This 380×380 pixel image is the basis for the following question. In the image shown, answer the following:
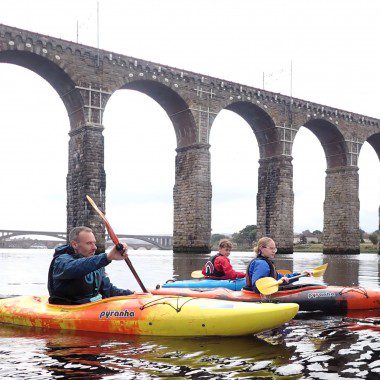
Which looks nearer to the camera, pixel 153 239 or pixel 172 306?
pixel 172 306

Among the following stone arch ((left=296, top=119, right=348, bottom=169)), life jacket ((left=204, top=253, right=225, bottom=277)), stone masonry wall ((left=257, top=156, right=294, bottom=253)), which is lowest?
life jacket ((left=204, top=253, right=225, bottom=277))

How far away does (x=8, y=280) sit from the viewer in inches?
577

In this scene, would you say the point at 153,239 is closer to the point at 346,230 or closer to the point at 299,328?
the point at 346,230

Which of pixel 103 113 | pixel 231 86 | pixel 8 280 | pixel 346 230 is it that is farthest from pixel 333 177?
pixel 8 280

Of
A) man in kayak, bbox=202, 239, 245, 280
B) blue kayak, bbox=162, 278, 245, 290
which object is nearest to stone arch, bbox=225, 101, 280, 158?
man in kayak, bbox=202, 239, 245, 280

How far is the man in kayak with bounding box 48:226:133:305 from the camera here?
6684 millimetres

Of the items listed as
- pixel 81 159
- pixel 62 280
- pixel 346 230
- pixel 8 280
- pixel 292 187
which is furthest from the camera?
pixel 346 230

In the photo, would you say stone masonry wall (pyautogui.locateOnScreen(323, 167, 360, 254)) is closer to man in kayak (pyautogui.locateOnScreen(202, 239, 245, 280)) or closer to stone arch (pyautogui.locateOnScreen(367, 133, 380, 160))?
stone arch (pyautogui.locateOnScreen(367, 133, 380, 160))

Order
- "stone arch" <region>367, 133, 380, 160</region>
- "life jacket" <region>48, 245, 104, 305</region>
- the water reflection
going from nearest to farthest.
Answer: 1. the water reflection
2. "life jacket" <region>48, 245, 104, 305</region>
3. "stone arch" <region>367, 133, 380, 160</region>

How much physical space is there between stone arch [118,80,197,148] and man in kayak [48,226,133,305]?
977 inches

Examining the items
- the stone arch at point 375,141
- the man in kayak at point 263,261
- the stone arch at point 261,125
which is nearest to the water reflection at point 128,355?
the man in kayak at point 263,261

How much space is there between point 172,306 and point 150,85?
26391 millimetres

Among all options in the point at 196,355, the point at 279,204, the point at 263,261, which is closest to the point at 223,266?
the point at 263,261

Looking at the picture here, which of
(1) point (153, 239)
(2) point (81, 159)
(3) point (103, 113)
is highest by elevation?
(3) point (103, 113)
